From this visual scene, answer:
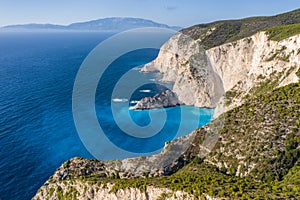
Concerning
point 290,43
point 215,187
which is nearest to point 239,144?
point 215,187

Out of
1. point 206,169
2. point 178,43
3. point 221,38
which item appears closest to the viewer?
point 206,169

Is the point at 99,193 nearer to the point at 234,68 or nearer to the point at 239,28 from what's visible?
the point at 234,68

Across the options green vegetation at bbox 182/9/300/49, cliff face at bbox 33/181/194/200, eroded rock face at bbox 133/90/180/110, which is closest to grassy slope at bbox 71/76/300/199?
cliff face at bbox 33/181/194/200

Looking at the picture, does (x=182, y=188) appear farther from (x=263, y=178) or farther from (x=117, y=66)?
(x=117, y=66)

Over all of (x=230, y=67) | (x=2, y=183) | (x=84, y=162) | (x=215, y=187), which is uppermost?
(x=230, y=67)

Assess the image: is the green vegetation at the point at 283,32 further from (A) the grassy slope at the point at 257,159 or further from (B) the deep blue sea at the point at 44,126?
(B) the deep blue sea at the point at 44,126
